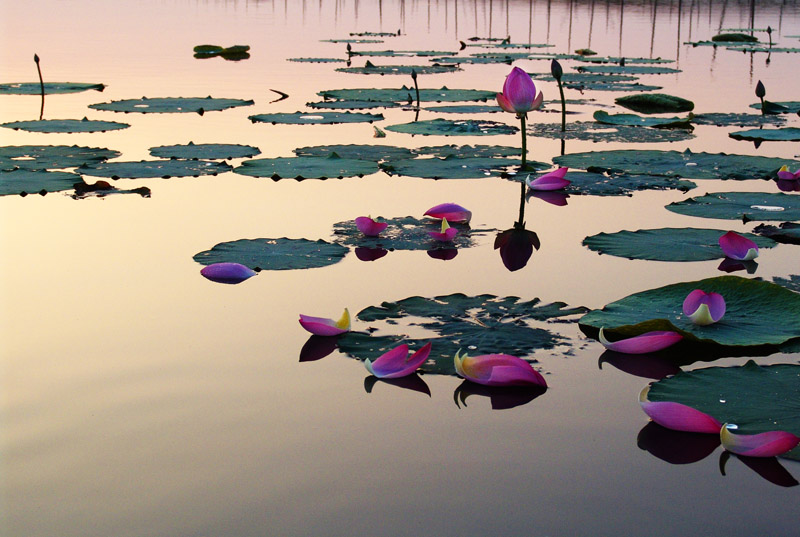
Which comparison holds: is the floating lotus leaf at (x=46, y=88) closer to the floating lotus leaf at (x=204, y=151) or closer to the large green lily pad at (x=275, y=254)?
the floating lotus leaf at (x=204, y=151)

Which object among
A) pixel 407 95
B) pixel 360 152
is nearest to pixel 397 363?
pixel 360 152

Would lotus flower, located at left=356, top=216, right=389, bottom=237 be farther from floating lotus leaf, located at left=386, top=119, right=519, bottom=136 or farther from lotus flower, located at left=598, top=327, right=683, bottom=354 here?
floating lotus leaf, located at left=386, top=119, right=519, bottom=136

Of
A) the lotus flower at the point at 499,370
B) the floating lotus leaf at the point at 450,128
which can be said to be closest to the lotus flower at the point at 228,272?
the lotus flower at the point at 499,370

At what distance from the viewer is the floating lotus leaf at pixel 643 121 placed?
7.19 metres

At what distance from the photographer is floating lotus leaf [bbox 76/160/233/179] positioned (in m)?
5.16

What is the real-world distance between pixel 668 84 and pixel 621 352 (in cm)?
860

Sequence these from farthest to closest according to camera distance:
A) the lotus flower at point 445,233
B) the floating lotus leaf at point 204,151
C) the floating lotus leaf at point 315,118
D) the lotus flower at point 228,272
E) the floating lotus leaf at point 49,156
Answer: the floating lotus leaf at point 315,118
the floating lotus leaf at point 204,151
the floating lotus leaf at point 49,156
the lotus flower at point 445,233
the lotus flower at point 228,272

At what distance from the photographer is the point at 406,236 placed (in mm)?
3969

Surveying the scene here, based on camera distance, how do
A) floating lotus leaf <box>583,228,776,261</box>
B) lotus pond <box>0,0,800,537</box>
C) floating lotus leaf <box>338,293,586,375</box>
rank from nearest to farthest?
lotus pond <box>0,0,800,537</box> → floating lotus leaf <box>338,293,586,375</box> → floating lotus leaf <box>583,228,776,261</box>

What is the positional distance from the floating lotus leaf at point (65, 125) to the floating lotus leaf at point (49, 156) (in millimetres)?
841

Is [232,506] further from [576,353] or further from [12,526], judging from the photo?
[576,353]

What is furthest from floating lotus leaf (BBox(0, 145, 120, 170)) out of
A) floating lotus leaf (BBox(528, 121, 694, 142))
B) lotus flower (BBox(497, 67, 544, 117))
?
floating lotus leaf (BBox(528, 121, 694, 142))

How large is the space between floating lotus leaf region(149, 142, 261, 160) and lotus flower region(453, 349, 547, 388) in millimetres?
3505

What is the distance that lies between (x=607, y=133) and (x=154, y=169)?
322 cm
